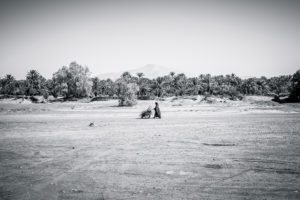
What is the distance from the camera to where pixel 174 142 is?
41.1 ft

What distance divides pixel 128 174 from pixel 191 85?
361 feet

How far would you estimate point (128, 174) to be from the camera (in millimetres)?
7668

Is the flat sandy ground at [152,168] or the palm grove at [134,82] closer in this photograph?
the flat sandy ground at [152,168]

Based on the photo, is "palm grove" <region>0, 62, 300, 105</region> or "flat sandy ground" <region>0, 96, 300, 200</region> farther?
"palm grove" <region>0, 62, 300, 105</region>

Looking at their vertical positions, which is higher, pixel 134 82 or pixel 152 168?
pixel 134 82

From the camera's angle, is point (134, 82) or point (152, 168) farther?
point (134, 82)

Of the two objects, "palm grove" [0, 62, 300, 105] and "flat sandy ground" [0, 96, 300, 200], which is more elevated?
"palm grove" [0, 62, 300, 105]

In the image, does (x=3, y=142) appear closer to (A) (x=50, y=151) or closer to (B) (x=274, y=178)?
(A) (x=50, y=151)

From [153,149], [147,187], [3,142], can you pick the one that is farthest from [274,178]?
[3,142]

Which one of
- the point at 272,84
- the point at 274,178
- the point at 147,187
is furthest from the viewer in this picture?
the point at 272,84

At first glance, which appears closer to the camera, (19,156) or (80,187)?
(80,187)

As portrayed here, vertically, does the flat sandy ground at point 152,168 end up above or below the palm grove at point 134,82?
below

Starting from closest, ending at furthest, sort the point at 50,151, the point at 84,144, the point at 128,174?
1. the point at 128,174
2. the point at 50,151
3. the point at 84,144

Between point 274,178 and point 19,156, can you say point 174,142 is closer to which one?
point 274,178
